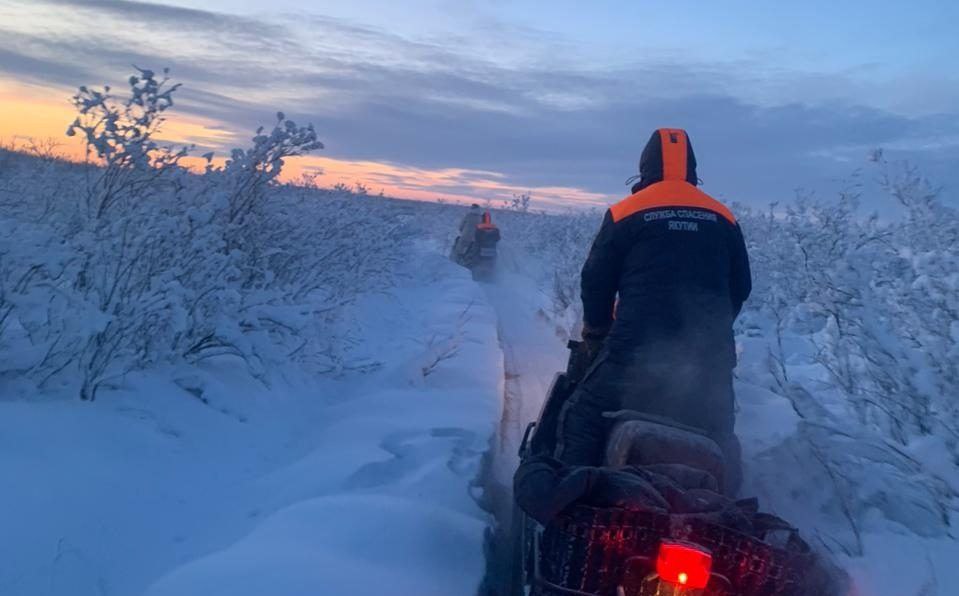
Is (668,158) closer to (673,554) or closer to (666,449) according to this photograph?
(666,449)

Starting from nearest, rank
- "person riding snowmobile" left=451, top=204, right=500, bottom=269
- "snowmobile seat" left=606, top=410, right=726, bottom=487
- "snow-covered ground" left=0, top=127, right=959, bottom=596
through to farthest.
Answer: "snowmobile seat" left=606, top=410, right=726, bottom=487 < "snow-covered ground" left=0, top=127, right=959, bottom=596 < "person riding snowmobile" left=451, top=204, right=500, bottom=269

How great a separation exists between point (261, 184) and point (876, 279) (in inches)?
225

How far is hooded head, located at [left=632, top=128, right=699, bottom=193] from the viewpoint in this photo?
439 centimetres

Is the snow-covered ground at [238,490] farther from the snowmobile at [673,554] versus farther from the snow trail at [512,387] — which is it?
the snowmobile at [673,554]

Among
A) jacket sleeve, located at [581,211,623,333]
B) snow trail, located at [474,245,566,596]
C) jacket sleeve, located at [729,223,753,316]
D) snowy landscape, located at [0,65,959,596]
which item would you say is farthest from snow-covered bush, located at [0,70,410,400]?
jacket sleeve, located at [729,223,753,316]

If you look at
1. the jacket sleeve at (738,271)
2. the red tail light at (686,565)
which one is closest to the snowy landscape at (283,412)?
the jacket sleeve at (738,271)

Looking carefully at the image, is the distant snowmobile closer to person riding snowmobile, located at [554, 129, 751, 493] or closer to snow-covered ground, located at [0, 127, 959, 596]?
snow-covered ground, located at [0, 127, 959, 596]

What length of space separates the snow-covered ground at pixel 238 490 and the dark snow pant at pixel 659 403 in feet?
2.92

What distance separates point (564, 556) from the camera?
2.75m

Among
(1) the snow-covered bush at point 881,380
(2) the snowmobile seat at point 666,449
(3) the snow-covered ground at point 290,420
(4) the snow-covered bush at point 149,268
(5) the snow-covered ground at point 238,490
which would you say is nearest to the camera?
(2) the snowmobile seat at point 666,449

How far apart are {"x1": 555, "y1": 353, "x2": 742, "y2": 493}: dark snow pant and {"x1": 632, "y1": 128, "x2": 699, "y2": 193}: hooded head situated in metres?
1.06

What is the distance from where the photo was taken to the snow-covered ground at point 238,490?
3615 mm

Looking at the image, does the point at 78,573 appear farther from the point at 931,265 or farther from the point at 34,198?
the point at 34,198

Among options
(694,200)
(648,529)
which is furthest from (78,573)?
(694,200)
